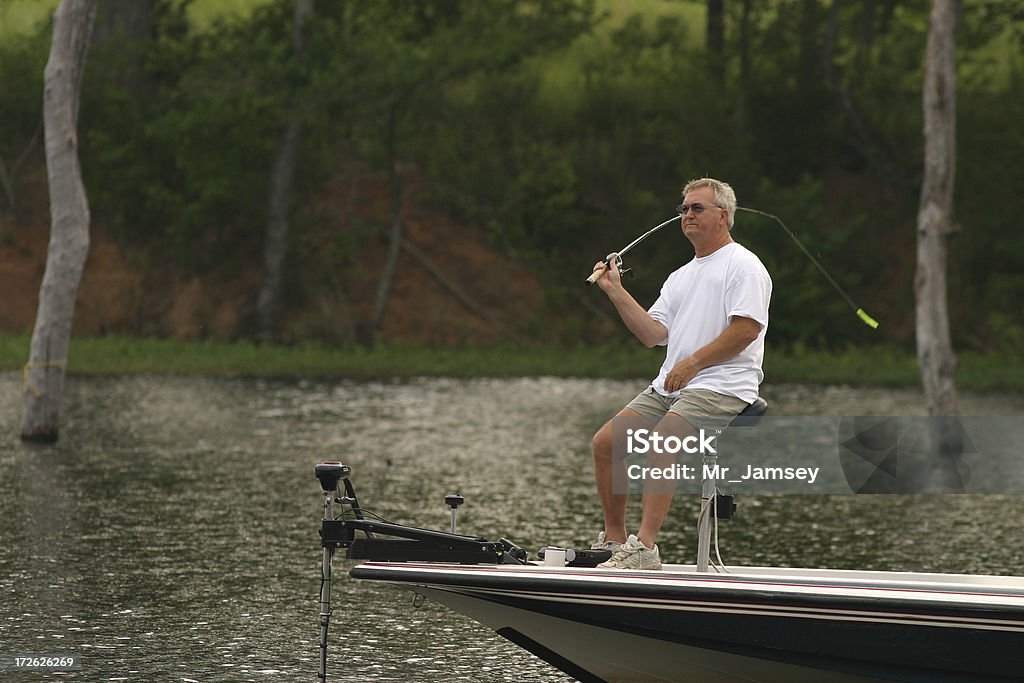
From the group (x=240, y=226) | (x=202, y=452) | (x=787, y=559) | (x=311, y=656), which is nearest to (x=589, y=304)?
(x=240, y=226)

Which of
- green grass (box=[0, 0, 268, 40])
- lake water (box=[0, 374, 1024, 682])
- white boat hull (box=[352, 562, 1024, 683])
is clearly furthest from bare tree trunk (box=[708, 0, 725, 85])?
white boat hull (box=[352, 562, 1024, 683])

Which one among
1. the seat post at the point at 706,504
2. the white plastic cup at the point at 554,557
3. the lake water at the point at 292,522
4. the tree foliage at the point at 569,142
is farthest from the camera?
the tree foliage at the point at 569,142

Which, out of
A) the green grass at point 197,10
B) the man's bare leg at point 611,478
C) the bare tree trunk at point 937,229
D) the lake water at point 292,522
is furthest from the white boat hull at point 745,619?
the green grass at point 197,10

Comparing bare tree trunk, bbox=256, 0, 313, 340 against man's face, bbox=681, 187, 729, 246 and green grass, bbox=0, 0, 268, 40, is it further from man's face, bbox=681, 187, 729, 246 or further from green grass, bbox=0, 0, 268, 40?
man's face, bbox=681, 187, 729, 246

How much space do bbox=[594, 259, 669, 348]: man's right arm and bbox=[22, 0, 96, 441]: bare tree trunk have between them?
38.1ft

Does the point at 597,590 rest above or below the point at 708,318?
below

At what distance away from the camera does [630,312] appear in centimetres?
863

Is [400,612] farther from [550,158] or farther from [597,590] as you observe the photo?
[550,158]

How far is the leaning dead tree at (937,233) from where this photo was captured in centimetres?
1947

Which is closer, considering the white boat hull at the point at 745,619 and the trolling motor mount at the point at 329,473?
the white boat hull at the point at 745,619

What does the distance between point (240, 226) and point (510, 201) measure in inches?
231

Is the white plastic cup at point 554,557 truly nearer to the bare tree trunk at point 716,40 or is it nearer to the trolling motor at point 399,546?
the trolling motor at point 399,546

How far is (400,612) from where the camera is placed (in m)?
10.9

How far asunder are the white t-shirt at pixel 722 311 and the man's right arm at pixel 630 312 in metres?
0.12
